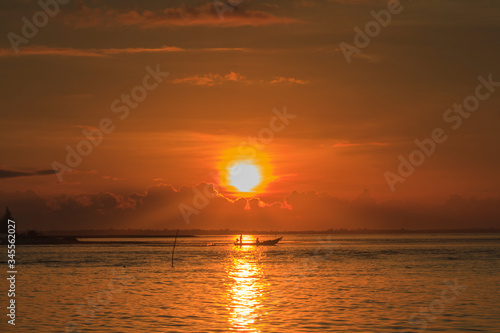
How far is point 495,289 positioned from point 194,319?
3140 cm

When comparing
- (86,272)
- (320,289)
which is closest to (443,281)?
(320,289)

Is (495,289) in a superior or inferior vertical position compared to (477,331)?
superior

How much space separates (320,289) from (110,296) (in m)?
19.3

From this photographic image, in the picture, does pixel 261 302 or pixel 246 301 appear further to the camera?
pixel 246 301

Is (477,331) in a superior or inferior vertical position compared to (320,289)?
inferior

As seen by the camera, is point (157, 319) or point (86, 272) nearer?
point (157, 319)

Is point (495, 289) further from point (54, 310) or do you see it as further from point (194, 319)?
point (54, 310)

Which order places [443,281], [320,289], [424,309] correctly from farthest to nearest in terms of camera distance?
[443,281]
[320,289]
[424,309]

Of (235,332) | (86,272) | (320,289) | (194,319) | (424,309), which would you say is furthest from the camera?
(86,272)

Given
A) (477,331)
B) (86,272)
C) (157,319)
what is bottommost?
(477,331)

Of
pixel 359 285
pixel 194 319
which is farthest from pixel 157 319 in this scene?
pixel 359 285

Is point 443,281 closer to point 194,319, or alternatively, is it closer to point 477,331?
point 477,331

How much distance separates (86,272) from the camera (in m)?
83.4

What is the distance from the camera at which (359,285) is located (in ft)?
202
